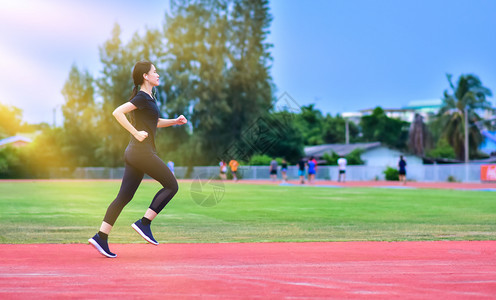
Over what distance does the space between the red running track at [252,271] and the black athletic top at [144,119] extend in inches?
49.4

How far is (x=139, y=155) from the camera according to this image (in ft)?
24.1

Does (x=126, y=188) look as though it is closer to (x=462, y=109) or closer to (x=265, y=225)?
(x=265, y=225)

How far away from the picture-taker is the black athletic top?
738cm

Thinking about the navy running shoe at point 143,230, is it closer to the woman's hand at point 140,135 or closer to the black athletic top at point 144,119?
the black athletic top at point 144,119

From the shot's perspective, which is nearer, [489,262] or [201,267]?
[201,267]

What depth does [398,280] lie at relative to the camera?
5.86 m

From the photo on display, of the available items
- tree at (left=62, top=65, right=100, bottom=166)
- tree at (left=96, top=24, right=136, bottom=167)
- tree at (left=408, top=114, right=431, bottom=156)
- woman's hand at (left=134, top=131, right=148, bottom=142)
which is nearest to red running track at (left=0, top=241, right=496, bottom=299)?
woman's hand at (left=134, top=131, right=148, bottom=142)

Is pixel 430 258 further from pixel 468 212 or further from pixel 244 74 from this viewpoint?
pixel 244 74

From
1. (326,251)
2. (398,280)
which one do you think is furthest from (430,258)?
(398,280)

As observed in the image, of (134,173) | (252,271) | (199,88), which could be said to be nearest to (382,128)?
(199,88)

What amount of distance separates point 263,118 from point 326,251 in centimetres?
5075

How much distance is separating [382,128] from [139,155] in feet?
307

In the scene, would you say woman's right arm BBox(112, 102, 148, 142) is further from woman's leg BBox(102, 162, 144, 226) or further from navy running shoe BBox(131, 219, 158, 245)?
navy running shoe BBox(131, 219, 158, 245)

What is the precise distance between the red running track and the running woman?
17.4 inches
